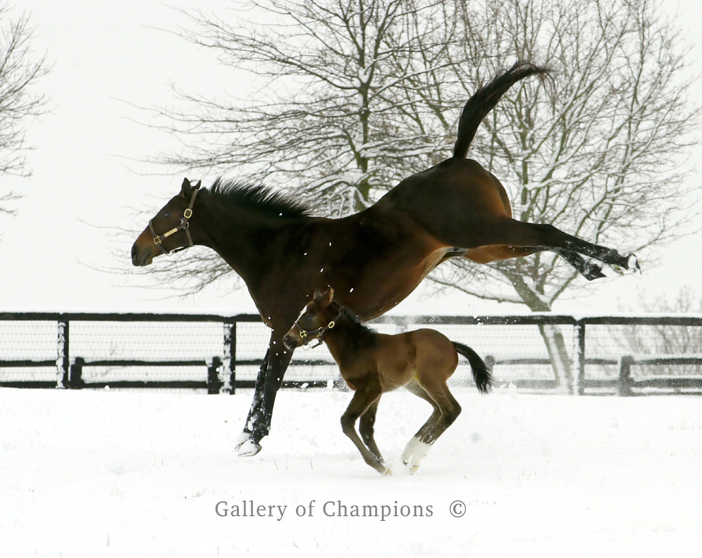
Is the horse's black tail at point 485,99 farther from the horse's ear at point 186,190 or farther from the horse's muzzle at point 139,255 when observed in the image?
the horse's muzzle at point 139,255

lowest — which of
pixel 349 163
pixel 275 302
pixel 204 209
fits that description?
pixel 275 302

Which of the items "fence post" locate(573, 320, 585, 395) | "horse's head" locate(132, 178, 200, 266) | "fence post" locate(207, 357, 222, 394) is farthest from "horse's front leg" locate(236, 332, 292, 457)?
"fence post" locate(573, 320, 585, 395)

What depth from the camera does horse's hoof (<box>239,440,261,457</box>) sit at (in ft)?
18.0

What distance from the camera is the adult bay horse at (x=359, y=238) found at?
5188 mm

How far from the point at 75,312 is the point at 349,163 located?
4969mm

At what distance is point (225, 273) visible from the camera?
12602 millimetres

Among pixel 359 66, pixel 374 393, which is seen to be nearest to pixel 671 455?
pixel 374 393

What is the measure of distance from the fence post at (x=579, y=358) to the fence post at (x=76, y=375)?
800 cm

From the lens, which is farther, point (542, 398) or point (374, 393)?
point (542, 398)

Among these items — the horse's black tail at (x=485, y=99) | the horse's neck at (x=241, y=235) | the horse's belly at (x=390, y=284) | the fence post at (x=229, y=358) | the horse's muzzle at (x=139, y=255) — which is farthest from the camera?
the fence post at (x=229, y=358)

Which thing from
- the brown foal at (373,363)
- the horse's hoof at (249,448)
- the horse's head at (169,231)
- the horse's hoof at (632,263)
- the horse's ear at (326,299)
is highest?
the horse's head at (169,231)

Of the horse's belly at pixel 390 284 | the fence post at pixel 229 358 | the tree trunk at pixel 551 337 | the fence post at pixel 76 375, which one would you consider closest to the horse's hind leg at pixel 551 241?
the horse's belly at pixel 390 284

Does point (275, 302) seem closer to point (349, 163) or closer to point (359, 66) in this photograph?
point (349, 163)

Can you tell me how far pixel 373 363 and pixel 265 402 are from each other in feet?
3.67
